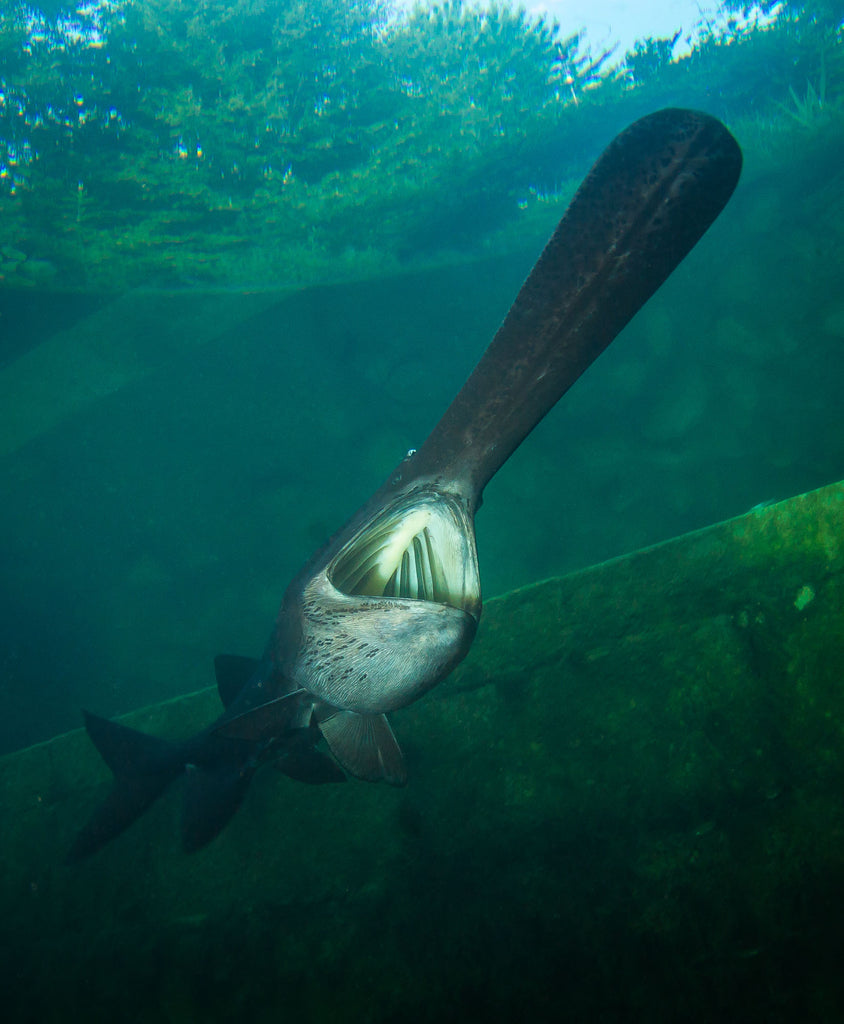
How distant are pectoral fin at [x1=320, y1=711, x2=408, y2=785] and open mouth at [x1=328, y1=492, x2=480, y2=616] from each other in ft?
3.22

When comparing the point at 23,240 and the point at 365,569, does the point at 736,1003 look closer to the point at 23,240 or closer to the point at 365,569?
the point at 365,569

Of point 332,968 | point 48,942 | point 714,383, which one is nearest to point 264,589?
point 48,942

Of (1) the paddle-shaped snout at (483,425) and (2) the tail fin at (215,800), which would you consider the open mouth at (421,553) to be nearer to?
(1) the paddle-shaped snout at (483,425)

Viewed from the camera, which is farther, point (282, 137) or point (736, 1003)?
point (282, 137)

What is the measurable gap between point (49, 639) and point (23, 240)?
849cm

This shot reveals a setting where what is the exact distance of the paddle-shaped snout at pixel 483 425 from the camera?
4.12 ft

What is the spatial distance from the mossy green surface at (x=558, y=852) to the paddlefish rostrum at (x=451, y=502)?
46 cm

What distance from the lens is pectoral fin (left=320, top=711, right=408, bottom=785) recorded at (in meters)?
2.74

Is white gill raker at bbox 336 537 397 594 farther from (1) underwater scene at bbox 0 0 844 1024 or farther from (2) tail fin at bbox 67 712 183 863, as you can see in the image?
(2) tail fin at bbox 67 712 183 863

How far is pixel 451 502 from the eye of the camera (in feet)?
5.78

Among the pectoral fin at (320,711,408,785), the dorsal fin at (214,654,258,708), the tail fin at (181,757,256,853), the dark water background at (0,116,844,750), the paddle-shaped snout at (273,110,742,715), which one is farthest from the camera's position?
the dark water background at (0,116,844,750)

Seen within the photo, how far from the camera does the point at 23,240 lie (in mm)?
9688

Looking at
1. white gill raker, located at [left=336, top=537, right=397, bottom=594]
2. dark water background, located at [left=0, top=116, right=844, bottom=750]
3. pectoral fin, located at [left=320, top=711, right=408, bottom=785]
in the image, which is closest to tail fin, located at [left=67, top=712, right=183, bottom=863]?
pectoral fin, located at [left=320, top=711, right=408, bottom=785]

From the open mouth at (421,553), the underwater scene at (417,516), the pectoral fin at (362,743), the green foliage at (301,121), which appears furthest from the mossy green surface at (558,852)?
the green foliage at (301,121)
